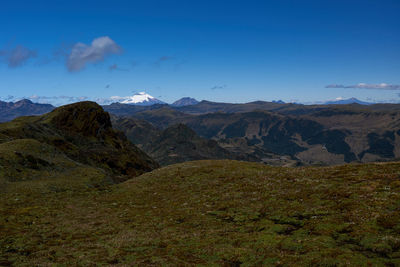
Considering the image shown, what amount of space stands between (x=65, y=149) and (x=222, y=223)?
80.0 m

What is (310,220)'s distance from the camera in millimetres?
23953

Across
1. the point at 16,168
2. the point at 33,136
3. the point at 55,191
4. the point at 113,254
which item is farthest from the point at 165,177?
the point at 33,136

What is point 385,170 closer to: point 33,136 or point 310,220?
point 310,220

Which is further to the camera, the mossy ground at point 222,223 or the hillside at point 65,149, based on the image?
the hillside at point 65,149

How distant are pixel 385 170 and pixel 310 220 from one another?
19.3 m

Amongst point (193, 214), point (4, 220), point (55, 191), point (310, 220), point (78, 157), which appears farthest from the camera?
point (78, 157)

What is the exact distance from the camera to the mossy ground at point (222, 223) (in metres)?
18.5

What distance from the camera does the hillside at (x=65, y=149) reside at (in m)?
52.4

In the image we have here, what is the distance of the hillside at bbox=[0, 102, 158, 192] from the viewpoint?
52.4 metres

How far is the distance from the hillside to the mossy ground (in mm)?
13888

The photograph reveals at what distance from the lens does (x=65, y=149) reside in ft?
296

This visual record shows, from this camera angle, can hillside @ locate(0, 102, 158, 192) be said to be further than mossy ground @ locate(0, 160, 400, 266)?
Yes

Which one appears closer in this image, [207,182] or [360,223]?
[360,223]

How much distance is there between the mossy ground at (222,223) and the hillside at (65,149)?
1389 centimetres
